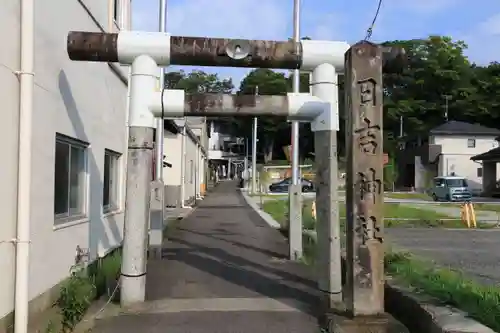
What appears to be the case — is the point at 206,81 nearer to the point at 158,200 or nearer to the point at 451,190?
the point at 451,190

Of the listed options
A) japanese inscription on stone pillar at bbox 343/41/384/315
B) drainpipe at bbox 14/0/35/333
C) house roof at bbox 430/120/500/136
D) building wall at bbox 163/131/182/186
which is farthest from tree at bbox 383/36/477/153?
drainpipe at bbox 14/0/35/333

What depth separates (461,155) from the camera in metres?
57.3

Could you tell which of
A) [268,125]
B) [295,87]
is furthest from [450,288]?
[268,125]

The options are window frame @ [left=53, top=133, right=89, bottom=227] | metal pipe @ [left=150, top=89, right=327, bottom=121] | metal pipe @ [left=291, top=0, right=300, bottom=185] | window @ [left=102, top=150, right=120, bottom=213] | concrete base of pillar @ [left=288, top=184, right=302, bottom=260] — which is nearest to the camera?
metal pipe @ [left=150, top=89, right=327, bottom=121]

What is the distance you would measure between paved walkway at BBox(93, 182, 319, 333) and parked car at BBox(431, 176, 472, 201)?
3155 cm

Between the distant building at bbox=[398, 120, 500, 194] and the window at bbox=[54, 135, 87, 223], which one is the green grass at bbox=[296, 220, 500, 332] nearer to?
the window at bbox=[54, 135, 87, 223]

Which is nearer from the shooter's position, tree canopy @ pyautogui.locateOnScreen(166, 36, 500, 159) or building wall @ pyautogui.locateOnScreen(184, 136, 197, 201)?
building wall @ pyautogui.locateOnScreen(184, 136, 197, 201)

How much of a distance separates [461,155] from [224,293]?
53271 millimetres

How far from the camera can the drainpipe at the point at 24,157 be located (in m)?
5.88

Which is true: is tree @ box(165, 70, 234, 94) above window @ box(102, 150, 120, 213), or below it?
above

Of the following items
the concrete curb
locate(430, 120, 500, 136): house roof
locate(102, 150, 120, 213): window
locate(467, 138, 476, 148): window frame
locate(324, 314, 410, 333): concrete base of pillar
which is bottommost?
locate(324, 314, 410, 333): concrete base of pillar

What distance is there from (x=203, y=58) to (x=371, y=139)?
240 cm

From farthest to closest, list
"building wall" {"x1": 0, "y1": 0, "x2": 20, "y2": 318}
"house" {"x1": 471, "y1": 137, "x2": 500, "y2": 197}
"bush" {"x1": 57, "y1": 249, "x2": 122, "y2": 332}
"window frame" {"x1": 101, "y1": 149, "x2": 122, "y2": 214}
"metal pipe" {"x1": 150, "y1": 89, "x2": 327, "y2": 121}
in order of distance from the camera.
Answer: "house" {"x1": 471, "y1": 137, "x2": 500, "y2": 197} → "window frame" {"x1": 101, "y1": 149, "x2": 122, "y2": 214} → "metal pipe" {"x1": 150, "y1": 89, "x2": 327, "y2": 121} → "bush" {"x1": 57, "y1": 249, "x2": 122, "y2": 332} → "building wall" {"x1": 0, "y1": 0, "x2": 20, "y2": 318}

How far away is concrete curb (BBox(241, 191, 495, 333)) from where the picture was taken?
4957mm
